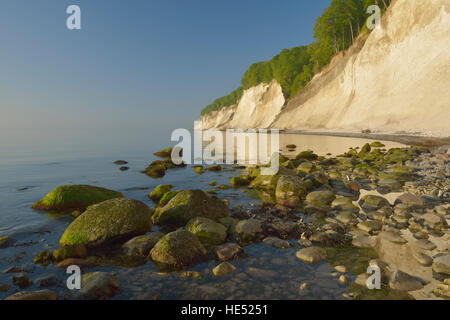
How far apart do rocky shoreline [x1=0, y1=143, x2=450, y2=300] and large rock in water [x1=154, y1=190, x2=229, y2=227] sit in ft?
0.10

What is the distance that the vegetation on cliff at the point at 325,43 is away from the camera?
48062 mm

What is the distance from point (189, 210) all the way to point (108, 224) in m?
2.05

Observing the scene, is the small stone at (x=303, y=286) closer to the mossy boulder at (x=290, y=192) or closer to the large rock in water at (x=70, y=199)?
the mossy boulder at (x=290, y=192)

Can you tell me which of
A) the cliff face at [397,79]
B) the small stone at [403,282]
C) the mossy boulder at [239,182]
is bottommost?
the small stone at [403,282]

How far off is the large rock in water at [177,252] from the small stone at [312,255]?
1903mm

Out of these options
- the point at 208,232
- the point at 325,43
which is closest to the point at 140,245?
the point at 208,232

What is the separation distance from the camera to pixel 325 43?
179 feet

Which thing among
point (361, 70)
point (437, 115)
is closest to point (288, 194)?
point (437, 115)

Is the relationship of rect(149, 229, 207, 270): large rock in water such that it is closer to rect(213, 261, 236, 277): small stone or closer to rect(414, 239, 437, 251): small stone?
rect(213, 261, 236, 277): small stone

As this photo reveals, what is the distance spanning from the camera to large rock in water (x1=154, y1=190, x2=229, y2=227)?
21.0ft

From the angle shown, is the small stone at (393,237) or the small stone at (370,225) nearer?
the small stone at (393,237)

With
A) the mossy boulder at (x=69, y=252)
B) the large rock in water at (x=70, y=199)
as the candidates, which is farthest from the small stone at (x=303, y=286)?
the large rock in water at (x=70, y=199)
